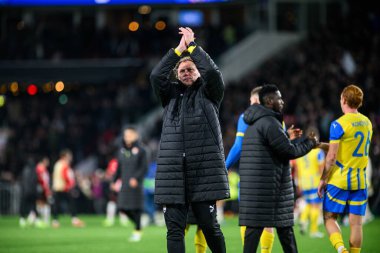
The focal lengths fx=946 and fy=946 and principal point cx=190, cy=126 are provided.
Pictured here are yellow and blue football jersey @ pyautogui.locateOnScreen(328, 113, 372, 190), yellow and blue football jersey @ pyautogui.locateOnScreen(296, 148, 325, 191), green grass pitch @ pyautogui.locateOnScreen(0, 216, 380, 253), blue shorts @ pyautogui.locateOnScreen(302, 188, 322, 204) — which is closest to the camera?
yellow and blue football jersey @ pyautogui.locateOnScreen(328, 113, 372, 190)

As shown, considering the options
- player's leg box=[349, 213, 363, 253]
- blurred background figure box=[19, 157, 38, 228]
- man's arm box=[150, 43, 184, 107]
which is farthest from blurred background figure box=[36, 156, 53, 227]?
man's arm box=[150, 43, 184, 107]

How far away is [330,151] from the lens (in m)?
11.3

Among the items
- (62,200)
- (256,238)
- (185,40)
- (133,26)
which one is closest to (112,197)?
(62,200)

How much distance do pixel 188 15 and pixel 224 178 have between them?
34.7 metres

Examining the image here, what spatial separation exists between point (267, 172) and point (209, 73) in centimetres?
143

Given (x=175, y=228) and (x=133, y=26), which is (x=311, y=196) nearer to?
(x=175, y=228)

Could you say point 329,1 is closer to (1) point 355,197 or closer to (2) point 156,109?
(2) point 156,109

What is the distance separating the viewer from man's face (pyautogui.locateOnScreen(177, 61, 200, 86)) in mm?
10375

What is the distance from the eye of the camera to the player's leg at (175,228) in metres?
10.1

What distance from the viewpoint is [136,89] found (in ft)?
131

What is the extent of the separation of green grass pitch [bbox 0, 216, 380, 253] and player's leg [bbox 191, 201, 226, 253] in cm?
509

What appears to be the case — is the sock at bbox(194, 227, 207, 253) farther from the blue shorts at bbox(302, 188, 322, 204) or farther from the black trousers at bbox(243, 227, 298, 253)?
the blue shorts at bbox(302, 188, 322, 204)

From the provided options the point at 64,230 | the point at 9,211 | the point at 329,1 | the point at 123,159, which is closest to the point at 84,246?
the point at 123,159

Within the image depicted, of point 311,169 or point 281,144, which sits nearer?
point 281,144
